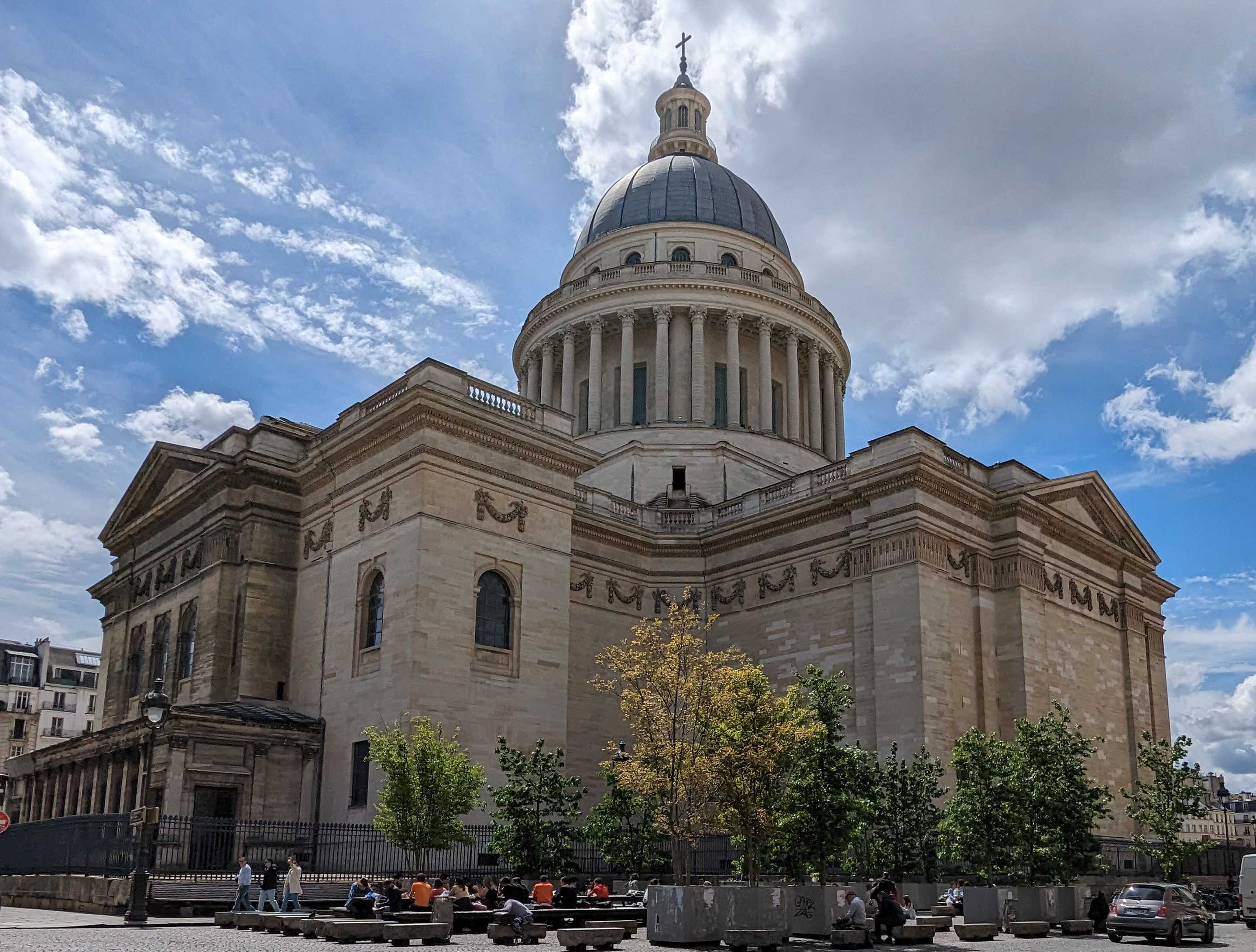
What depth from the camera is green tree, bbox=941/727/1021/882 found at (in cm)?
2706

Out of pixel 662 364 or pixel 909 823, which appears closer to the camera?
pixel 909 823

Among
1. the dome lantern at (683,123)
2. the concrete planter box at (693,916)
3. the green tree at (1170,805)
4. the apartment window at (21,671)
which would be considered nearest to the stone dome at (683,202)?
the dome lantern at (683,123)

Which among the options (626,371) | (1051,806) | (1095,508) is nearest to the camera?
(1051,806)

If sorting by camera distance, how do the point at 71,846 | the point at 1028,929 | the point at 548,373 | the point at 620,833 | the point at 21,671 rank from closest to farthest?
1. the point at 1028,929
2. the point at 71,846
3. the point at 620,833
4. the point at 548,373
5. the point at 21,671

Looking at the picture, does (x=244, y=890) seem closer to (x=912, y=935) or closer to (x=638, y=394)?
(x=912, y=935)

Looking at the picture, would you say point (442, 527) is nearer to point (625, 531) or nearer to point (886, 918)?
point (625, 531)

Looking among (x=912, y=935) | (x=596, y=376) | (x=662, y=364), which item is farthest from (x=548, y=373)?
(x=912, y=935)

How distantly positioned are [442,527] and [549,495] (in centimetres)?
470

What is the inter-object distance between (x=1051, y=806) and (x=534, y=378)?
116 ft

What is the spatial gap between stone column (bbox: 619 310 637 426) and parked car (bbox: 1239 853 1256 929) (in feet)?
93.0

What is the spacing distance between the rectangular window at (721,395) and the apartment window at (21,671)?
59.7m

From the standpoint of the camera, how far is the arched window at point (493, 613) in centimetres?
3353

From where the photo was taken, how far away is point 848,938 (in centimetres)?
2050

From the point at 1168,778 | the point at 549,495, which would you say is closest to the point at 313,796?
the point at 549,495
